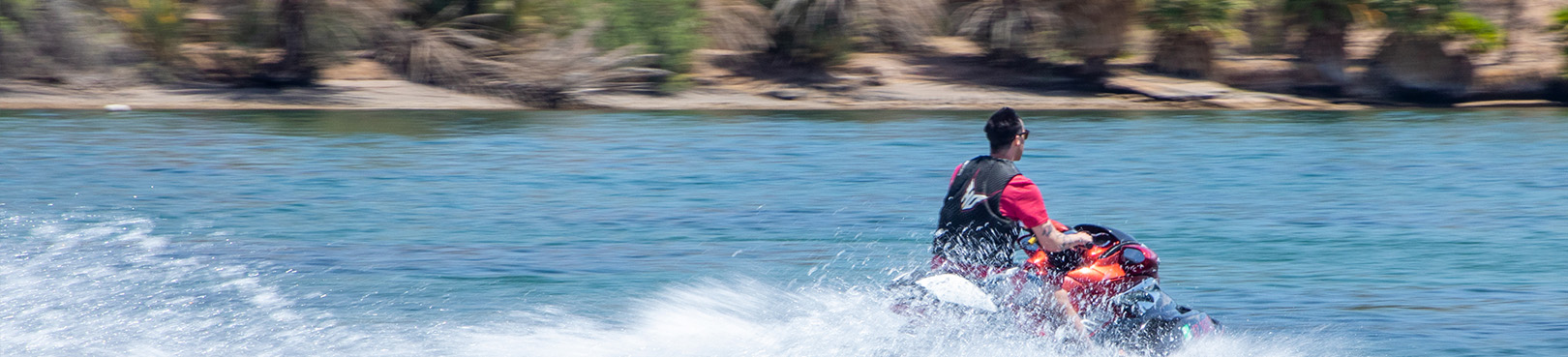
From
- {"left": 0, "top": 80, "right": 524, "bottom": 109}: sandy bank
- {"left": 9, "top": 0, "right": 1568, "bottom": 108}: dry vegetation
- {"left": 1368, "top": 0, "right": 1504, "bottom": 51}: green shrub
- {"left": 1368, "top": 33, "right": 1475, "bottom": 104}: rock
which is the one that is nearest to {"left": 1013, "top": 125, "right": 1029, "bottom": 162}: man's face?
{"left": 0, "top": 80, "right": 524, "bottom": 109}: sandy bank

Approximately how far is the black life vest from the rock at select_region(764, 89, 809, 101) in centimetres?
2211

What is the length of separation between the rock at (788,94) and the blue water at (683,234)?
5.77 meters

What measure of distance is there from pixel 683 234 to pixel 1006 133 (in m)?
5.84

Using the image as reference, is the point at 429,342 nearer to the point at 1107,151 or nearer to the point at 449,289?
the point at 449,289

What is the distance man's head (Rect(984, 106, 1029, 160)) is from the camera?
17.4 ft

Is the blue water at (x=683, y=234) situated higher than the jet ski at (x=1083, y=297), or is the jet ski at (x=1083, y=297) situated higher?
the jet ski at (x=1083, y=297)

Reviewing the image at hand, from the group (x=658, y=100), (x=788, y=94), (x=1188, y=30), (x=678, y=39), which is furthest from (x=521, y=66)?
(x=1188, y=30)

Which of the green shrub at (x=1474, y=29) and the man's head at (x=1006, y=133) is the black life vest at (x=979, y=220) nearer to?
the man's head at (x=1006, y=133)

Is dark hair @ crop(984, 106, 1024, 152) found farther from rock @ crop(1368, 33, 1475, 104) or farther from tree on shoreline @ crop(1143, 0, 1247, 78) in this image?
rock @ crop(1368, 33, 1475, 104)

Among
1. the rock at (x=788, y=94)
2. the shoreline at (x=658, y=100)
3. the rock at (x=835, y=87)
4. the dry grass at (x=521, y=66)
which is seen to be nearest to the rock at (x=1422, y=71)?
the shoreline at (x=658, y=100)

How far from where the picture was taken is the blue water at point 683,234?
22.9ft

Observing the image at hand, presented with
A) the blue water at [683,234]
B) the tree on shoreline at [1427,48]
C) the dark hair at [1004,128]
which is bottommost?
the tree on shoreline at [1427,48]

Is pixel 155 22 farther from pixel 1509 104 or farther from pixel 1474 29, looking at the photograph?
pixel 1509 104

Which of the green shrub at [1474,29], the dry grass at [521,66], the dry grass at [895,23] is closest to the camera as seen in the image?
the dry grass at [521,66]
